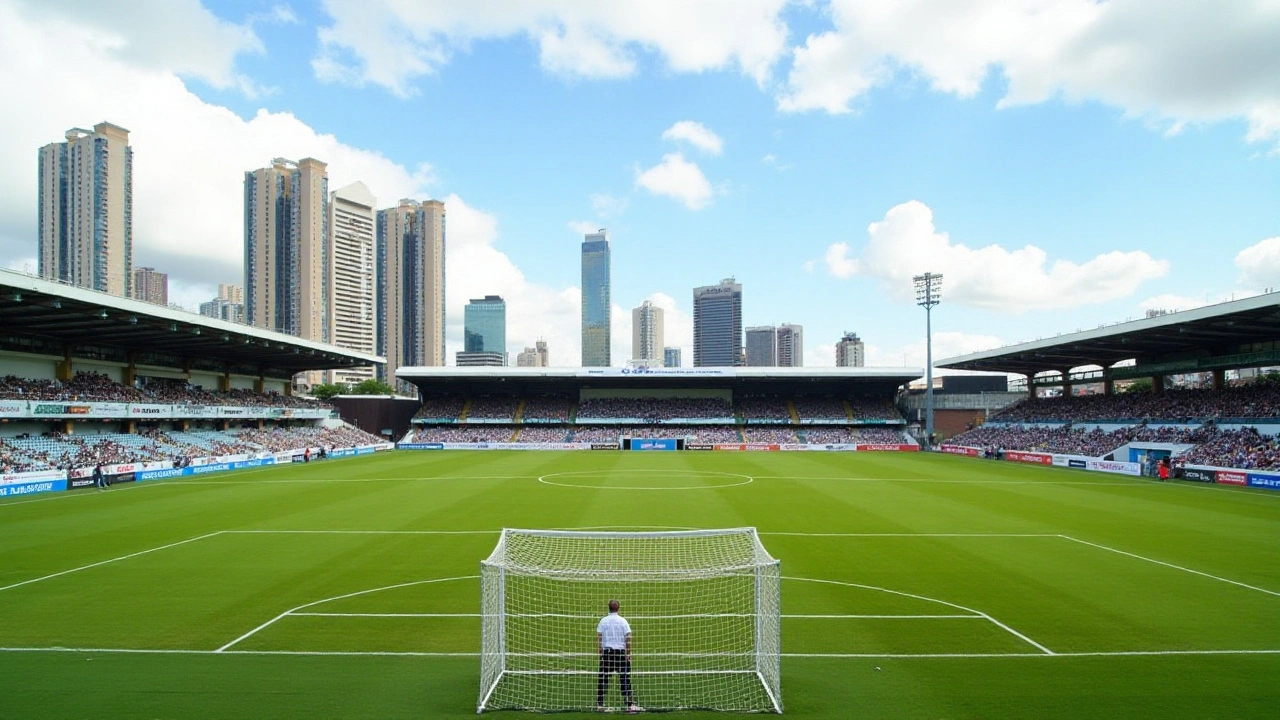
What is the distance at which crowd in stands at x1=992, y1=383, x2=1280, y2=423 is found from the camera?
37.1 meters

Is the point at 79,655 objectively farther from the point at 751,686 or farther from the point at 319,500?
the point at 319,500

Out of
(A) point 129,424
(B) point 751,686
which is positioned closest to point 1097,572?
(B) point 751,686

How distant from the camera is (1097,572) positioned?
14.3 metres

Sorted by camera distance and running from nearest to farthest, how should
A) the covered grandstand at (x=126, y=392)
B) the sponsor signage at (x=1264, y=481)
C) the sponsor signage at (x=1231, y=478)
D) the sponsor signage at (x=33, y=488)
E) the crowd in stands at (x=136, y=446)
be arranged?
the sponsor signage at (x=33, y=488), the sponsor signage at (x=1264, y=481), the covered grandstand at (x=126, y=392), the crowd in stands at (x=136, y=446), the sponsor signage at (x=1231, y=478)

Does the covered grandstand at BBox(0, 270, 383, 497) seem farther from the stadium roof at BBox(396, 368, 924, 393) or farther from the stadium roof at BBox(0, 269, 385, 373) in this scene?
Answer: the stadium roof at BBox(396, 368, 924, 393)

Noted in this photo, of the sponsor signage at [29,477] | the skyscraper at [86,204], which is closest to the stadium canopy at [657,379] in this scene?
the sponsor signage at [29,477]

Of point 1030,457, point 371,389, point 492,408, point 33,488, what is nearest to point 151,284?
point 371,389

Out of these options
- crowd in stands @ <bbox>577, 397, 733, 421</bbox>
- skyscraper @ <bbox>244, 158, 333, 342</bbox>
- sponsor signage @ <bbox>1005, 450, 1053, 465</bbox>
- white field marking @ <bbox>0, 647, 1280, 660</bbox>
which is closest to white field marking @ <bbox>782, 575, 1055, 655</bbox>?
white field marking @ <bbox>0, 647, 1280, 660</bbox>

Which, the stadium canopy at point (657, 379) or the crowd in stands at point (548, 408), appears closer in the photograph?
the stadium canopy at point (657, 379)

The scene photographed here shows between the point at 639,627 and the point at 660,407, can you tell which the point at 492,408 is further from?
the point at 639,627

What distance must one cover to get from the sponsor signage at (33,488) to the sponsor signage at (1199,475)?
5451 cm

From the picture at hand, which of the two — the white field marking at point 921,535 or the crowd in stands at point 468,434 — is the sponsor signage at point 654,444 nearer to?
the crowd in stands at point 468,434

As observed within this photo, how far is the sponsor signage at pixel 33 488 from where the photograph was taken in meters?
27.4

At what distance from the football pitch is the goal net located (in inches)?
17.2
